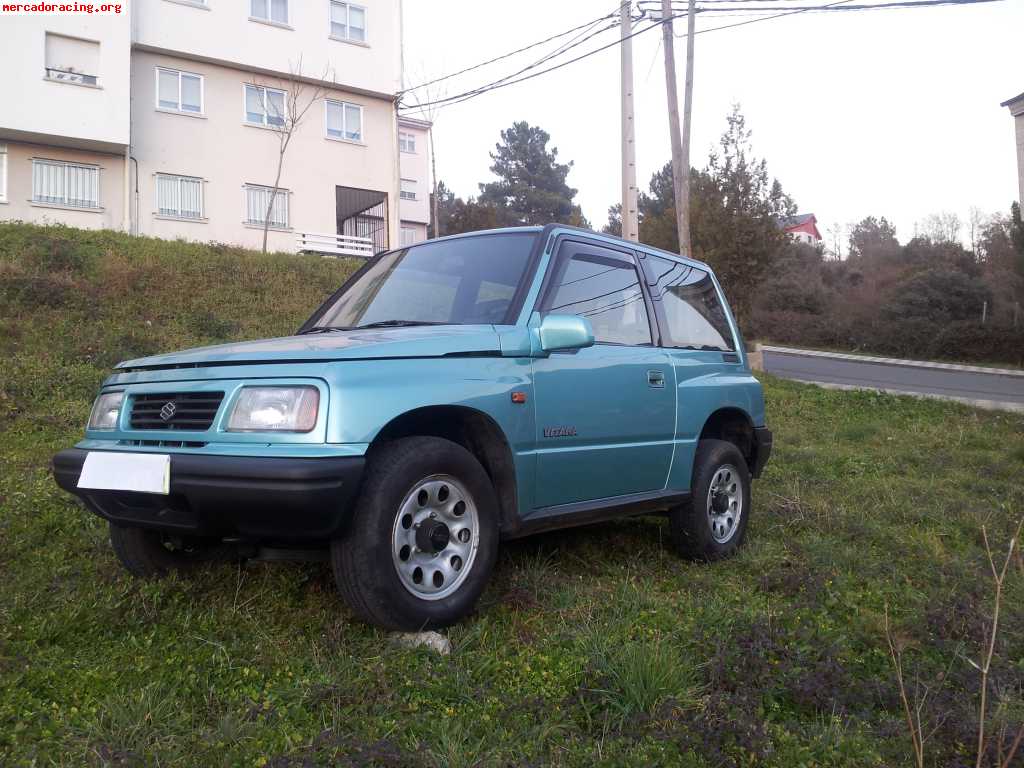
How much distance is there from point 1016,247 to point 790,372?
34.2ft

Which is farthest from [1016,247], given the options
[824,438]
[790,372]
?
[824,438]

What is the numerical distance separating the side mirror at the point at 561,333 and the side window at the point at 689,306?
3.83ft

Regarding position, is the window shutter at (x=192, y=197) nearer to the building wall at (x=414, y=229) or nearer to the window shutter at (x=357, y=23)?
the window shutter at (x=357, y=23)

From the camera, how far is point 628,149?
42.6 ft

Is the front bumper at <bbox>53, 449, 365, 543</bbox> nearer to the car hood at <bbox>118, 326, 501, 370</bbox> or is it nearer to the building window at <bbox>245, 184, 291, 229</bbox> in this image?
the car hood at <bbox>118, 326, 501, 370</bbox>

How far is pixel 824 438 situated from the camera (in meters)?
9.19

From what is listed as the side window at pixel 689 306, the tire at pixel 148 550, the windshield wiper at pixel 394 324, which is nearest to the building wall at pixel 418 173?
the side window at pixel 689 306

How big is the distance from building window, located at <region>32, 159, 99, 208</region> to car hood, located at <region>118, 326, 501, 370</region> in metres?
18.2

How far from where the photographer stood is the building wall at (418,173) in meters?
35.4

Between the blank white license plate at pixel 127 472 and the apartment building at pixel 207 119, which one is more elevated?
the apartment building at pixel 207 119

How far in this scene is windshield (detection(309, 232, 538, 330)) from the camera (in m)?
3.87

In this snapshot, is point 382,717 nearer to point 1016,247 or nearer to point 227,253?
point 227,253

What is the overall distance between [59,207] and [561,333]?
1889 cm

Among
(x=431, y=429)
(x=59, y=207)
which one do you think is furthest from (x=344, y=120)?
(x=431, y=429)
